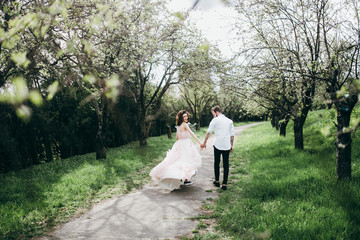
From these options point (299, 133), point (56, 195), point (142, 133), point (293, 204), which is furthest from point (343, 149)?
point (142, 133)

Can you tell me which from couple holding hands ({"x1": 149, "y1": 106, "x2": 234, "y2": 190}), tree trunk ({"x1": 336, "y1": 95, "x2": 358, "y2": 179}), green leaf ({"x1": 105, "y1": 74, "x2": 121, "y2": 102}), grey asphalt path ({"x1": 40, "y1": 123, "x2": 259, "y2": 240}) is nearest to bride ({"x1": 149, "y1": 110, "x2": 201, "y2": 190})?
couple holding hands ({"x1": 149, "y1": 106, "x2": 234, "y2": 190})

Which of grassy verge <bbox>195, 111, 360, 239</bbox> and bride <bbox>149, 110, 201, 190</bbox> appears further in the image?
→ bride <bbox>149, 110, 201, 190</bbox>

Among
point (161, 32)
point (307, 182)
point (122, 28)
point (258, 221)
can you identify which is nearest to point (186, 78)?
point (161, 32)

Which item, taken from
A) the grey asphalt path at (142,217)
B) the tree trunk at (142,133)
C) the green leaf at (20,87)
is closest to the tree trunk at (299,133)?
the grey asphalt path at (142,217)

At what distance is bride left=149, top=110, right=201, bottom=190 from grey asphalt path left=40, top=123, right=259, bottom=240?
289 mm

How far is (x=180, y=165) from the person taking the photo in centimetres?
725

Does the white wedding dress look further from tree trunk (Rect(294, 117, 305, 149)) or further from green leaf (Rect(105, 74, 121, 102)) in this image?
tree trunk (Rect(294, 117, 305, 149))

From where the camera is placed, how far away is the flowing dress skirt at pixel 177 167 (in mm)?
6980

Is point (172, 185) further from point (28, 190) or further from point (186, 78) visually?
point (186, 78)

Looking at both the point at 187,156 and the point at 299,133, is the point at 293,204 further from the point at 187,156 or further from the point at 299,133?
the point at 299,133

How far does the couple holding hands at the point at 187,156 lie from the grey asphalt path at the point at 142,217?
0.34 meters

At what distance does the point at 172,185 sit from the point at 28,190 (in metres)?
4.11

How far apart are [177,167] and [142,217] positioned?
2.27 m

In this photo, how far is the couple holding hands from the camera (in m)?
6.83
